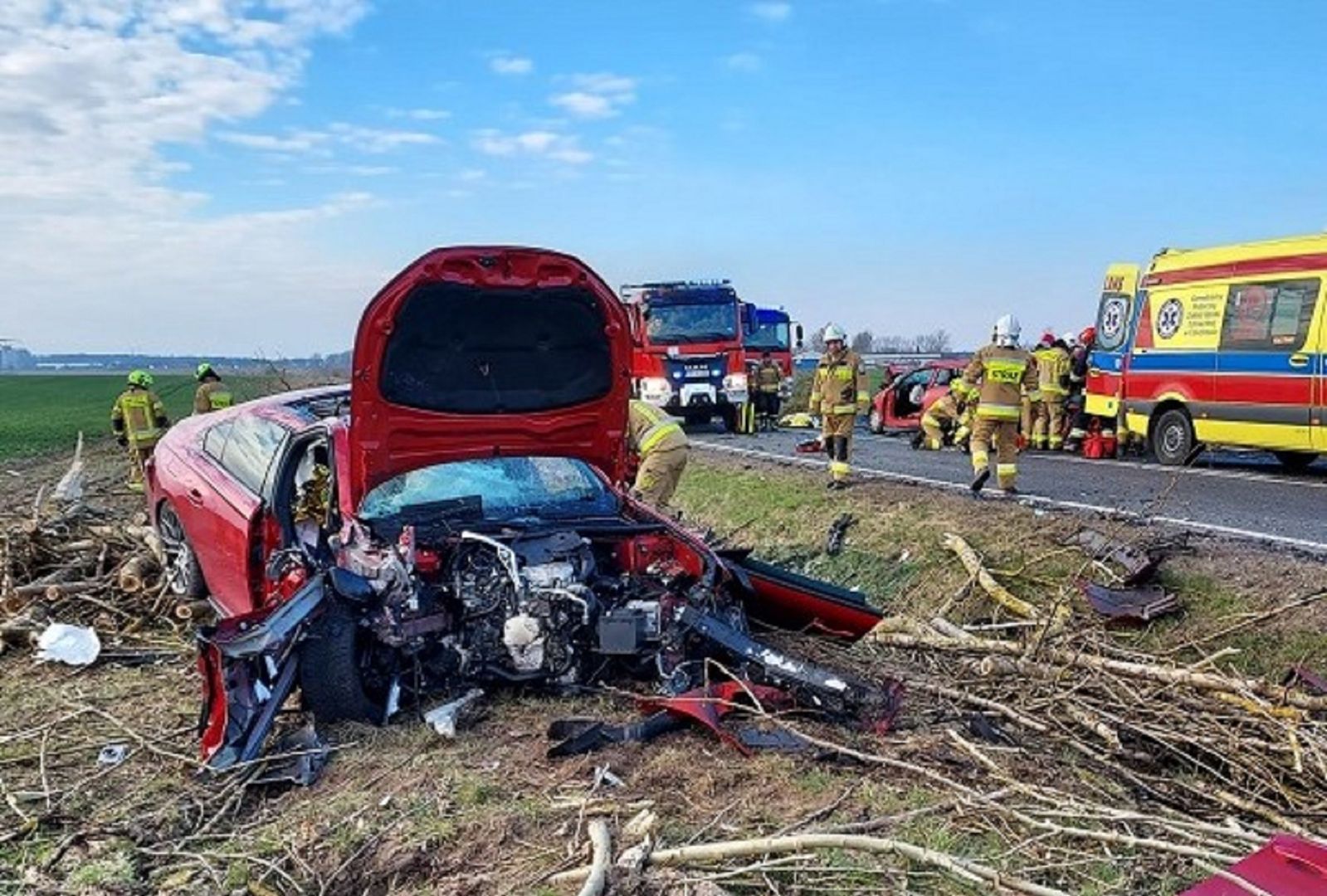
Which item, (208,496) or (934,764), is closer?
(934,764)

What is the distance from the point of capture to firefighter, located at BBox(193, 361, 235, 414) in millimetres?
12977

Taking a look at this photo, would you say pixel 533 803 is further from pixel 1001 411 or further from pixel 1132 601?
pixel 1001 411

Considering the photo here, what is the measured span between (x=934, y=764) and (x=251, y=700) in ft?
9.14

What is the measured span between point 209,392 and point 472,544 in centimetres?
895

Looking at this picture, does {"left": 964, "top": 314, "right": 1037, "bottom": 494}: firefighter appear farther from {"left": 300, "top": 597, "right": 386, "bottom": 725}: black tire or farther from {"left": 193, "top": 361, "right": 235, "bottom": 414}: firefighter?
{"left": 193, "top": 361, "right": 235, "bottom": 414}: firefighter

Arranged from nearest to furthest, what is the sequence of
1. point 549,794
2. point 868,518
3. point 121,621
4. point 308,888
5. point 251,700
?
point 308,888, point 549,794, point 251,700, point 121,621, point 868,518

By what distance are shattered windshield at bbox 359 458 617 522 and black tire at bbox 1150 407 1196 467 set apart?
33.0ft

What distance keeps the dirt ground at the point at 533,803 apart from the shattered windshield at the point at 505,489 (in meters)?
1.03

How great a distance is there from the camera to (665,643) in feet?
17.7

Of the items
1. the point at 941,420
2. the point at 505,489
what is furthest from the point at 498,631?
the point at 941,420

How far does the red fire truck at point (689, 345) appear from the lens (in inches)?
776

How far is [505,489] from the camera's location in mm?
6035

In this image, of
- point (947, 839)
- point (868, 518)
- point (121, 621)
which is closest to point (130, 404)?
point (121, 621)

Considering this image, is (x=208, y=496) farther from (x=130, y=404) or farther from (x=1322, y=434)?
(x=1322, y=434)
